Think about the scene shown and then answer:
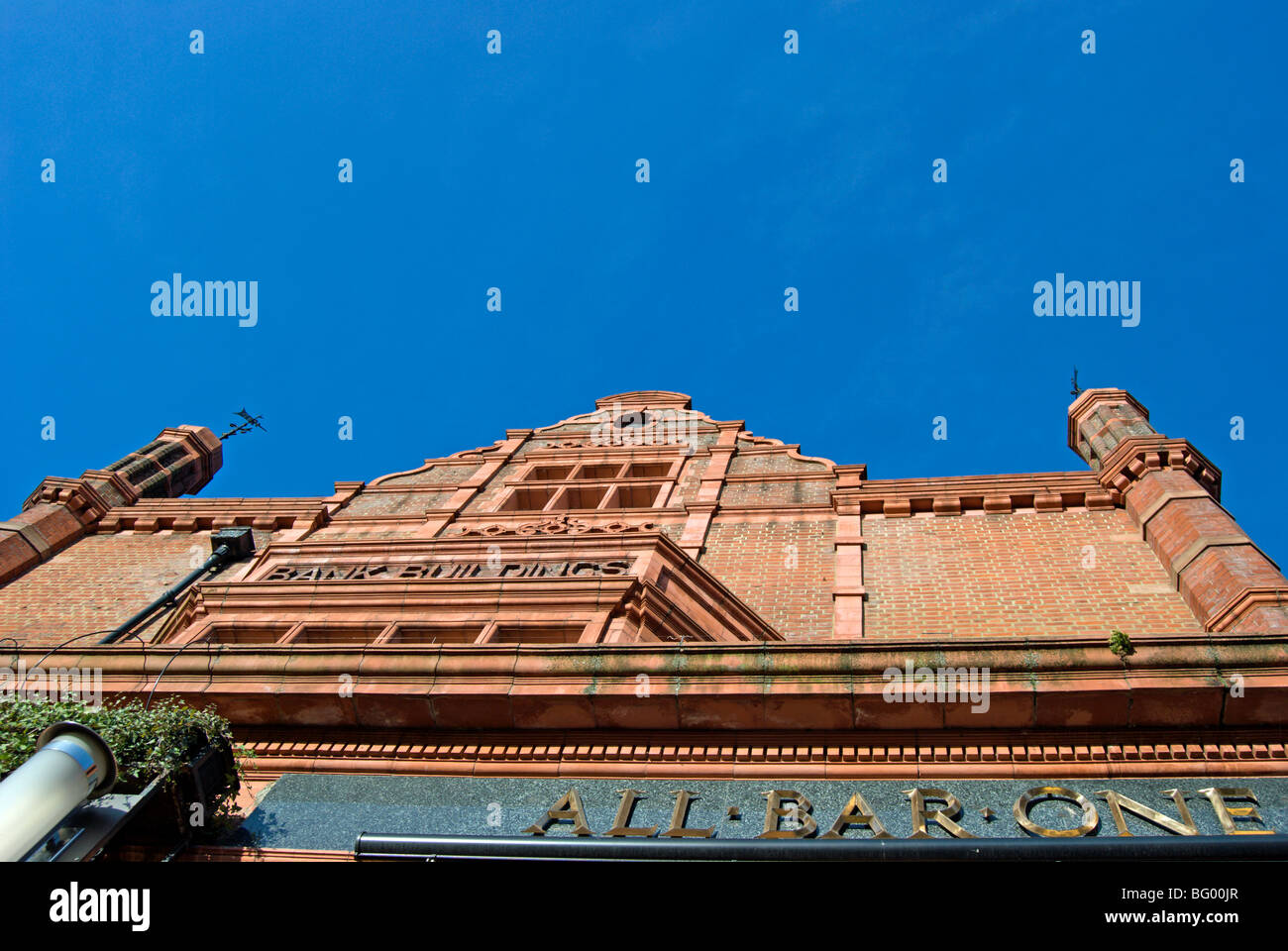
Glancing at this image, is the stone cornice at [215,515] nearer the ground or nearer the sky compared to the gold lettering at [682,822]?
nearer the sky

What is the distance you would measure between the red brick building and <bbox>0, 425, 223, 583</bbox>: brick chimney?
3.4 inches

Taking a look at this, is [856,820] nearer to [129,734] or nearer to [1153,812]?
[1153,812]

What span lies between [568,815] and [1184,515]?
11.8 metres

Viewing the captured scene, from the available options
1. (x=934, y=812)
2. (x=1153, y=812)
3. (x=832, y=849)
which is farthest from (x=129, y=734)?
(x=1153, y=812)

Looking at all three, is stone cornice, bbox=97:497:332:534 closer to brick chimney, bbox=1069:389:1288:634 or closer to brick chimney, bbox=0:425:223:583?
brick chimney, bbox=0:425:223:583

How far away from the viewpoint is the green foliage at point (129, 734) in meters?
8.48

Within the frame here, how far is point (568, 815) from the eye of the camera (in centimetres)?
924

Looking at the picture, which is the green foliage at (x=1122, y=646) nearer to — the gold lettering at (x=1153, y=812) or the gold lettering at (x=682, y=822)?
the gold lettering at (x=1153, y=812)

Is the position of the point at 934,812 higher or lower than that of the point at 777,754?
lower

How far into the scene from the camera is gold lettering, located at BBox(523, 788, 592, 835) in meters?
9.02

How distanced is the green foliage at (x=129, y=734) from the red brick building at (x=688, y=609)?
145 cm

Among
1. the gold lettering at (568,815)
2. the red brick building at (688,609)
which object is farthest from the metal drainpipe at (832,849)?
the red brick building at (688,609)
